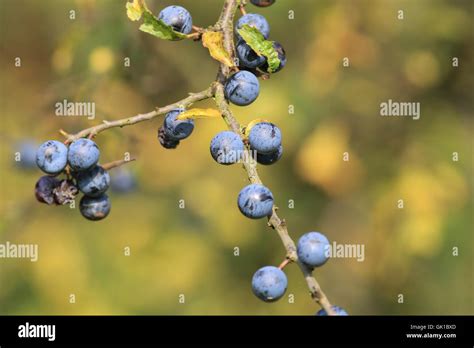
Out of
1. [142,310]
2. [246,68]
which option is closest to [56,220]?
[142,310]

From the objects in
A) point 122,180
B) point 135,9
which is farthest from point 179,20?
point 122,180

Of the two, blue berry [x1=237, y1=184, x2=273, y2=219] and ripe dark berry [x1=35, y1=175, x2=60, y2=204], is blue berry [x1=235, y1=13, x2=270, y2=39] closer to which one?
blue berry [x1=237, y1=184, x2=273, y2=219]

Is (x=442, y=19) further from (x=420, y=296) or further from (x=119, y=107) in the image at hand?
(x=119, y=107)

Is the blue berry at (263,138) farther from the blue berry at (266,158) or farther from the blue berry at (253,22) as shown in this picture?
the blue berry at (253,22)

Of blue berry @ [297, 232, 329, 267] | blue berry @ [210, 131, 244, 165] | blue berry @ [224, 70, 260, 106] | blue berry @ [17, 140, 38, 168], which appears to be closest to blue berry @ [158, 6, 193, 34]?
blue berry @ [224, 70, 260, 106]

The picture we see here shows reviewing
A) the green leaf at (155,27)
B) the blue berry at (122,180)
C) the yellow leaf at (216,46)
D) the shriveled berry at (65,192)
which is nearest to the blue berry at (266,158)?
the yellow leaf at (216,46)

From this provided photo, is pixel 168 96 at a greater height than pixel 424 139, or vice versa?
pixel 168 96
